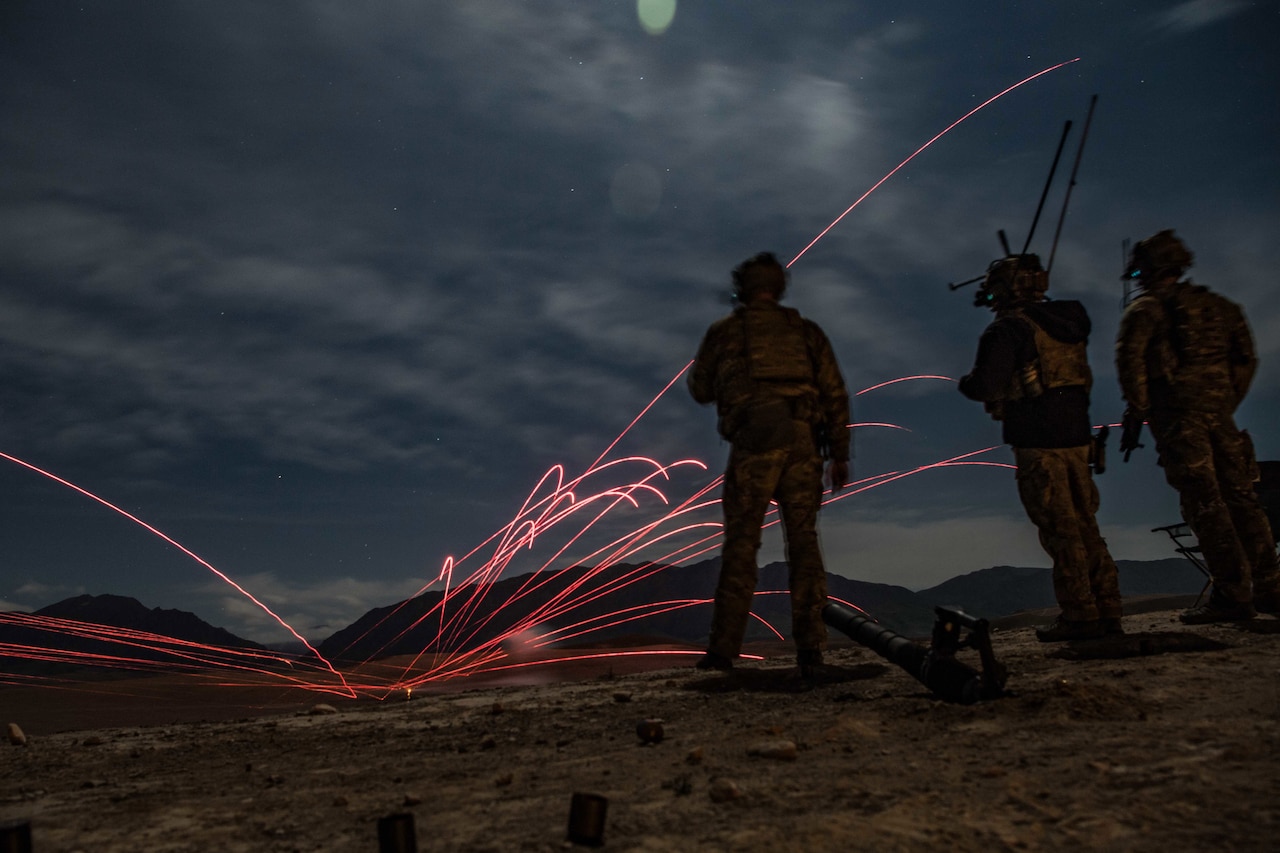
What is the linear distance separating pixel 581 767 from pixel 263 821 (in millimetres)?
1233

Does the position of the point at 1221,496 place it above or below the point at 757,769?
above

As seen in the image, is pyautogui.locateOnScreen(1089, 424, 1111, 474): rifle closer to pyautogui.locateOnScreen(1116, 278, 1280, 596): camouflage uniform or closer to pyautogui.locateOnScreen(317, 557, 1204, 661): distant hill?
pyautogui.locateOnScreen(1116, 278, 1280, 596): camouflage uniform

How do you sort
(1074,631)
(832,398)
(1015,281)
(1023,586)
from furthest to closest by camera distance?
(1023,586) < (1015,281) < (832,398) < (1074,631)

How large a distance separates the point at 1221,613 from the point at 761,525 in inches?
151

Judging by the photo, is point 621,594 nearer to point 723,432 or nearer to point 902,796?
point 723,432

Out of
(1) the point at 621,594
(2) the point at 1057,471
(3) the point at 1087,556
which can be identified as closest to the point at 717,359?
(2) the point at 1057,471

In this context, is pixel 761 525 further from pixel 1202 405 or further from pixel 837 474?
pixel 1202 405

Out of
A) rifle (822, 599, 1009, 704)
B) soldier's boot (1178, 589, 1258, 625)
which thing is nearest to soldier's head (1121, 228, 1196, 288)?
soldier's boot (1178, 589, 1258, 625)

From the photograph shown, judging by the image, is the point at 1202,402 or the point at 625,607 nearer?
the point at 1202,402

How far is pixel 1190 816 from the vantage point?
6.51 ft

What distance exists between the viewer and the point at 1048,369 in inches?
244

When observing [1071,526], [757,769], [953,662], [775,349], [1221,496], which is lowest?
[757,769]

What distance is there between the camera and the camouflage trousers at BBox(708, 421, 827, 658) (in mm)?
5727

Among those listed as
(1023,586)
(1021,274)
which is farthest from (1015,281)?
(1023,586)
